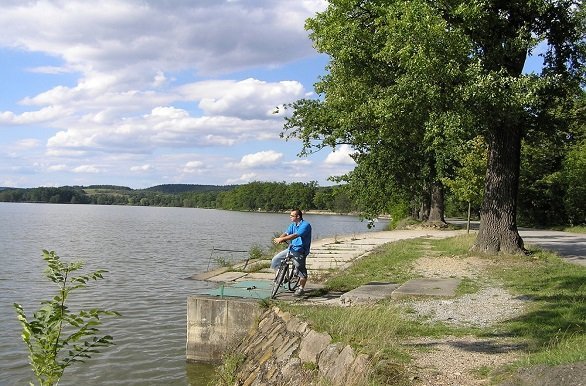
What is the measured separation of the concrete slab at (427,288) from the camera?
35.8ft

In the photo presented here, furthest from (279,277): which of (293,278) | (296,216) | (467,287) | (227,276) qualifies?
(227,276)

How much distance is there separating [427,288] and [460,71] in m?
6.00

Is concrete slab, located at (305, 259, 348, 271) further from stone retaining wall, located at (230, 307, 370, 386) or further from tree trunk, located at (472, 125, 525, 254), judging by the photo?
stone retaining wall, located at (230, 307, 370, 386)

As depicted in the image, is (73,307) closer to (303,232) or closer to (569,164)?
(303,232)

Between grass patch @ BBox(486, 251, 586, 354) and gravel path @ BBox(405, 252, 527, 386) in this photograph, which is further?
grass patch @ BBox(486, 251, 586, 354)

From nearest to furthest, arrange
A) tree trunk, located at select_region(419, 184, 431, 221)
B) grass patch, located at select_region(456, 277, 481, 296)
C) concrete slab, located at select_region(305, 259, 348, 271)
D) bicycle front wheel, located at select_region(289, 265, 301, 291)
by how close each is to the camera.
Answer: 1. bicycle front wheel, located at select_region(289, 265, 301, 291)
2. grass patch, located at select_region(456, 277, 481, 296)
3. concrete slab, located at select_region(305, 259, 348, 271)
4. tree trunk, located at select_region(419, 184, 431, 221)

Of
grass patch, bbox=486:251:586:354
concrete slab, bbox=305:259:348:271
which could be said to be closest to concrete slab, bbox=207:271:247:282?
concrete slab, bbox=305:259:348:271

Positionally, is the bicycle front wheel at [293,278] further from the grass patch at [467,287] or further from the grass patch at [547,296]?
the grass patch at [547,296]

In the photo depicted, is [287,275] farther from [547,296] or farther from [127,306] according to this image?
[127,306]

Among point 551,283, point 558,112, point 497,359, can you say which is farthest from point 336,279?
point 558,112

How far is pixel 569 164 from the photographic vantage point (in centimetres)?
4109

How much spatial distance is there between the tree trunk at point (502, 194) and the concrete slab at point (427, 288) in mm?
5245

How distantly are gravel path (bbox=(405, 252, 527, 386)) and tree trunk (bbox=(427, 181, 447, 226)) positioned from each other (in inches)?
1002

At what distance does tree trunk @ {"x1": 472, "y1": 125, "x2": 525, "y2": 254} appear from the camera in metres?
17.3
